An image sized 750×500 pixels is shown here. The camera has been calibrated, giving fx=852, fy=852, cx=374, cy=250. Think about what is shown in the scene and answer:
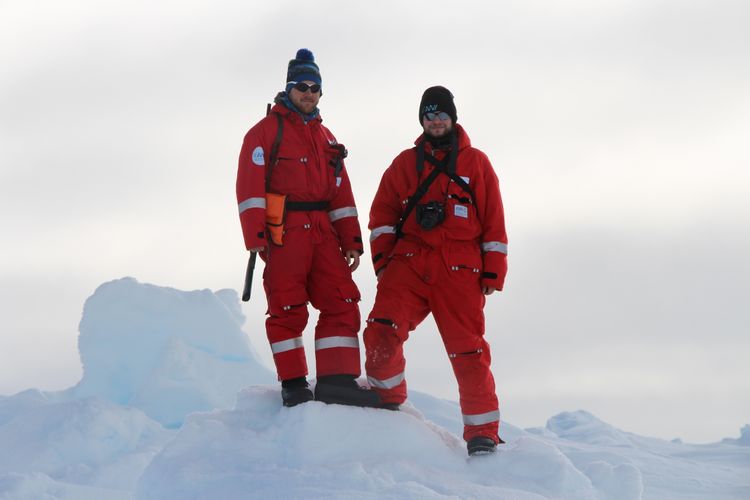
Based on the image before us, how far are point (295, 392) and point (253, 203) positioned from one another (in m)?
1.21

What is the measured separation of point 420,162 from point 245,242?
124 cm

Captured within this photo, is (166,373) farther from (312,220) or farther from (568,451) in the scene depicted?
(312,220)

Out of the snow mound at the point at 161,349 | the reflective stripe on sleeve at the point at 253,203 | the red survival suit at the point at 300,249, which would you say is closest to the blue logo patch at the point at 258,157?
the red survival suit at the point at 300,249

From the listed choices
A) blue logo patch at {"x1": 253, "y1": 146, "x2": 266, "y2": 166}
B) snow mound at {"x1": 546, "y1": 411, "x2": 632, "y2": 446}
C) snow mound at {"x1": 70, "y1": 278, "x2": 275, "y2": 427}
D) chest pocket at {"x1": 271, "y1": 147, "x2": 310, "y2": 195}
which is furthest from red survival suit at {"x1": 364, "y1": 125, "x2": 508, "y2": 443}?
snow mound at {"x1": 546, "y1": 411, "x2": 632, "y2": 446}

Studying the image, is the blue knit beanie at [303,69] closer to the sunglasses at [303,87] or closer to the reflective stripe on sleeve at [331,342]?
the sunglasses at [303,87]

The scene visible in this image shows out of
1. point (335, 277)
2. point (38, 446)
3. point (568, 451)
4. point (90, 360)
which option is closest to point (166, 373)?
point (90, 360)

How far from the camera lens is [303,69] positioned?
5.66 m

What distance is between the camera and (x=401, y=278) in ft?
17.8

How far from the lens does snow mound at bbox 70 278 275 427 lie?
1185 cm

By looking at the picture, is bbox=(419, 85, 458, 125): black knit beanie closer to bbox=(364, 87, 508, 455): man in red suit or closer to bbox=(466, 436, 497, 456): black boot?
bbox=(364, 87, 508, 455): man in red suit

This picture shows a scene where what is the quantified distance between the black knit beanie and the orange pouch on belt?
3.60 feet

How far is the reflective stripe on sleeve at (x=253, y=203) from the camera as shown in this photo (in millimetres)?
5316

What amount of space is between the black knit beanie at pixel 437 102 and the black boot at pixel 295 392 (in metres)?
1.90

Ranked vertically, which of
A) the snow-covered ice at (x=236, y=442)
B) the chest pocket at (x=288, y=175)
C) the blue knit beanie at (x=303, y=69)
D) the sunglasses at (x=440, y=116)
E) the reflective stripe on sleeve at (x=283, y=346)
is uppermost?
the blue knit beanie at (x=303, y=69)
